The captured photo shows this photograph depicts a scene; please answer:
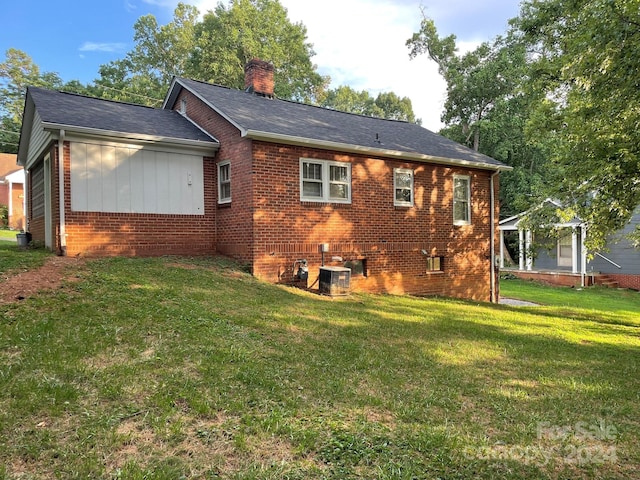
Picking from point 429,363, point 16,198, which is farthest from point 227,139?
point 16,198

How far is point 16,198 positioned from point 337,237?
29.0 m

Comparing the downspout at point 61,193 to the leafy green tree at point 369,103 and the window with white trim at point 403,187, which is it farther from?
the leafy green tree at point 369,103

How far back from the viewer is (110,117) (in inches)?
409

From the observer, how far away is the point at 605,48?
21.5 ft

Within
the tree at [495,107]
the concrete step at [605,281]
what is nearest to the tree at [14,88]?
the tree at [495,107]

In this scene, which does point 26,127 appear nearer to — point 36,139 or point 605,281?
point 36,139

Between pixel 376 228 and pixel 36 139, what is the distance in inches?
371

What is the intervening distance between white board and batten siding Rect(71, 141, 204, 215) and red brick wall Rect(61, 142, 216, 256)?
0.13 metres

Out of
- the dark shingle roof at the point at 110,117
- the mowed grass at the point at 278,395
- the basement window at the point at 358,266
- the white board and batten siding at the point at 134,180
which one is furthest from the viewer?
the basement window at the point at 358,266

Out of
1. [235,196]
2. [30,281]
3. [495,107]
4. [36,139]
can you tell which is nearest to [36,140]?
[36,139]

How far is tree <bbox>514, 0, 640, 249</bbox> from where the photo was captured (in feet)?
21.4

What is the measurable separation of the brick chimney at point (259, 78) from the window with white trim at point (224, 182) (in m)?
4.67

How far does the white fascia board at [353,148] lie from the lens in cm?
948

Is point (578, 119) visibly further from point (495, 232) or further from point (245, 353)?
point (245, 353)
